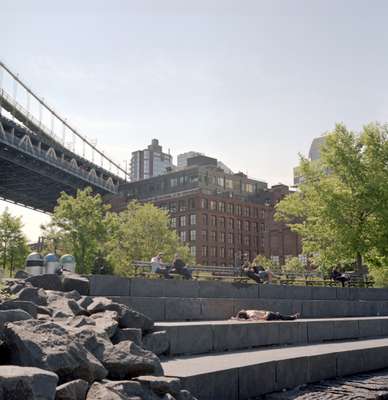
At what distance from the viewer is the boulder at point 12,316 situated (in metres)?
6.54

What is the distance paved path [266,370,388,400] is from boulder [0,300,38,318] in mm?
4007

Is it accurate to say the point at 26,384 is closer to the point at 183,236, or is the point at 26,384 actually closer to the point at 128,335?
the point at 128,335

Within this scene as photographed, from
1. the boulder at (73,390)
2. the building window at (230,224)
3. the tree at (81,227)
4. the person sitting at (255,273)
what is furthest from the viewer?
the building window at (230,224)

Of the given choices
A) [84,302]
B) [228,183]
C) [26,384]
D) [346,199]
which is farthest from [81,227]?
[228,183]

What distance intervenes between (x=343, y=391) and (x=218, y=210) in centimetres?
10873

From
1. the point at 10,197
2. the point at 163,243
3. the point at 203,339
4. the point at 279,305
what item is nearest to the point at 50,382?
the point at 203,339

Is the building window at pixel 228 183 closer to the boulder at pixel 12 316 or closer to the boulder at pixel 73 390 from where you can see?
the boulder at pixel 12 316

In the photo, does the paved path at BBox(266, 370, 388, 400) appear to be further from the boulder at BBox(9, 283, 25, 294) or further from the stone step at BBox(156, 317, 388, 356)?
the boulder at BBox(9, 283, 25, 294)

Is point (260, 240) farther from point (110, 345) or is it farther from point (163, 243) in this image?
point (110, 345)

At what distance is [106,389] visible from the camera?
5641 mm

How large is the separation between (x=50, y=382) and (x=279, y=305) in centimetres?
1304

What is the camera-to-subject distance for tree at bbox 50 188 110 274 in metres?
50.8

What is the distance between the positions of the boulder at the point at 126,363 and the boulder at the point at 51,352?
16.5 inches

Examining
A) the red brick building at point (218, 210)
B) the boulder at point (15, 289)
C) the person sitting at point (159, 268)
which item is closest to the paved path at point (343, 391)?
the boulder at point (15, 289)
